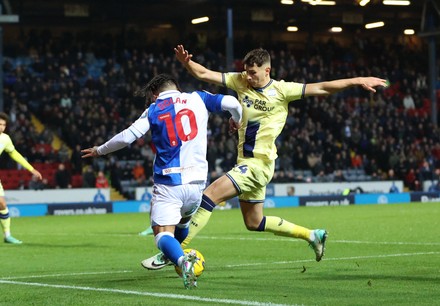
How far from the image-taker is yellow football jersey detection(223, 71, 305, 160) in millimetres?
10867

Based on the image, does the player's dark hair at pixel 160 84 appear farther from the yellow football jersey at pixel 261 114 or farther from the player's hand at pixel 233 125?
Result: the yellow football jersey at pixel 261 114

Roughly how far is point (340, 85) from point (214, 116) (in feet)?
91.7

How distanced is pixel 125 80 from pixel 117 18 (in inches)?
313

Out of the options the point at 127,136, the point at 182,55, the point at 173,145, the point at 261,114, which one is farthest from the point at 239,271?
the point at 127,136

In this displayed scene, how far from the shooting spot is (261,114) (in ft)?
35.7

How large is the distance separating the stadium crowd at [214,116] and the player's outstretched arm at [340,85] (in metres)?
23.3

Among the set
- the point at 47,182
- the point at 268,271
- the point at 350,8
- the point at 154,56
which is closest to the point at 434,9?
the point at 350,8

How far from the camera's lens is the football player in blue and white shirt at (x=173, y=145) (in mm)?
8734

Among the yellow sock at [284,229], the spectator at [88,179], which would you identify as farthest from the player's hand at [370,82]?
the spectator at [88,179]

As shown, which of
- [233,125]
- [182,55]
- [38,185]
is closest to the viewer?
[233,125]

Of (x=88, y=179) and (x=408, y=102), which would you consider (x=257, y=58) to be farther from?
(x=408, y=102)

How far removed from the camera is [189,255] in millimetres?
8172

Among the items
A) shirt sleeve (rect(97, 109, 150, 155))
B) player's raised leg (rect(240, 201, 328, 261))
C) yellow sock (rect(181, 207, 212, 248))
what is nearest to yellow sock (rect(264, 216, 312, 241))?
player's raised leg (rect(240, 201, 328, 261))

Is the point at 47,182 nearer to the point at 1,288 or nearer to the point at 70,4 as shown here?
the point at 70,4
